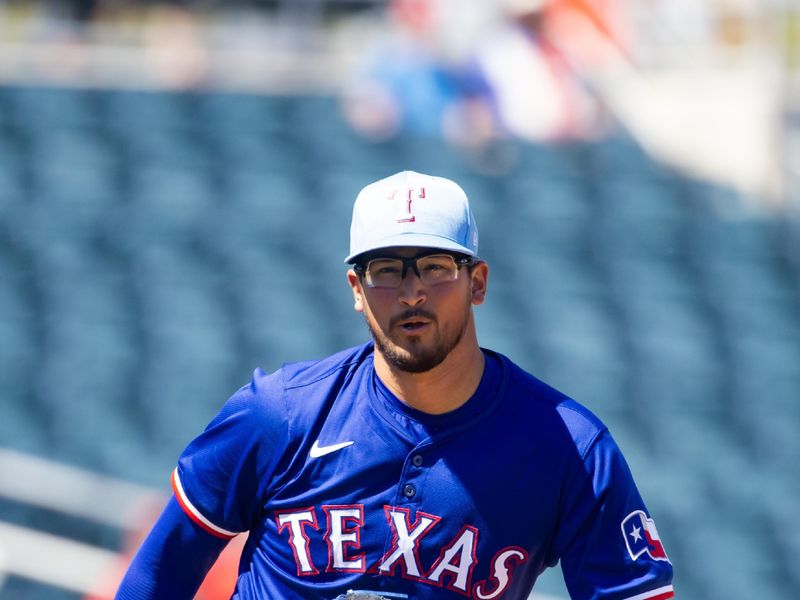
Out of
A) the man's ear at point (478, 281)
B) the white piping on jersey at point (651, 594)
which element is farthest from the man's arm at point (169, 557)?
the white piping on jersey at point (651, 594)

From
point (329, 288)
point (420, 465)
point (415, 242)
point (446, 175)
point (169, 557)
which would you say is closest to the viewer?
point (415, 242)

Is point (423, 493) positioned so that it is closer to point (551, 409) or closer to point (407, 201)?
point (551, 409)

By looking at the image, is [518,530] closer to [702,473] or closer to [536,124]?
[702,473]

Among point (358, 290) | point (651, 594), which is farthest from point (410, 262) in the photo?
point (651, 594)

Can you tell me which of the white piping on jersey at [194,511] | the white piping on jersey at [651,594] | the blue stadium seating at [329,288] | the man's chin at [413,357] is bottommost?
the white piping on jersey at [651,594]

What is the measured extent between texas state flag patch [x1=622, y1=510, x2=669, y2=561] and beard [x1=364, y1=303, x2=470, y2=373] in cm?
44

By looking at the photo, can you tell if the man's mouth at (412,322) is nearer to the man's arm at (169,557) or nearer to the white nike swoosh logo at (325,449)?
the white nike swoosh logo at (325,449)

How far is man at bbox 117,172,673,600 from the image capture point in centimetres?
217

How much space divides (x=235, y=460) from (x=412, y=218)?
0.55m

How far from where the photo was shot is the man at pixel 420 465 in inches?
85.6

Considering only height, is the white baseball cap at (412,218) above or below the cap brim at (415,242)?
above

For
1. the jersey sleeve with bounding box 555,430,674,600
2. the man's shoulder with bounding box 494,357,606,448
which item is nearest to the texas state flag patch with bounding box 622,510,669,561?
the jersey sleeve with bounding box 555,430,674,600

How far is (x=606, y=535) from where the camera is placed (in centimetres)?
218

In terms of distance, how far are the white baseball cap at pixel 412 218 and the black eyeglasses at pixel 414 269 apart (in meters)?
0.03
